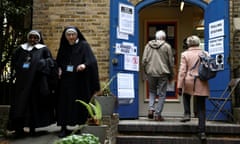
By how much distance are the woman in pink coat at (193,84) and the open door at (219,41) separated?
5.64ft

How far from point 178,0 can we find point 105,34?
2154 mm

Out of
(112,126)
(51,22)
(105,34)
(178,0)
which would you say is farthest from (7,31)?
(112,126)

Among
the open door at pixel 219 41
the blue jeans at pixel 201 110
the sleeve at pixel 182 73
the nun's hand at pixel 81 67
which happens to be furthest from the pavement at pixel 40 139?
the open door at pixel 219 41

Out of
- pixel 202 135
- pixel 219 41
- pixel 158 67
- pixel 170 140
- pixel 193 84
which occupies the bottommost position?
pixel 170 140

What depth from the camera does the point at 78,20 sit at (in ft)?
32.4

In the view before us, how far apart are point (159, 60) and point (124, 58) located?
97 centimetres

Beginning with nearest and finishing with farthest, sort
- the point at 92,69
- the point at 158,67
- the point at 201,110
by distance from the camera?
1. the point at 92,69
2. the point at 201,110
3. the point at 158,67

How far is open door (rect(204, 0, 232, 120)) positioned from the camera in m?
9.25

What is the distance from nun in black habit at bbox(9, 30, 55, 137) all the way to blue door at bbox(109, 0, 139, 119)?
97.3 inches

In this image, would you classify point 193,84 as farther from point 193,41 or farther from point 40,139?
point 40,139

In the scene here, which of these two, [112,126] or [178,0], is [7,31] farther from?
[112,126]

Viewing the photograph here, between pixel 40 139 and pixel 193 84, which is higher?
pixel 193 84

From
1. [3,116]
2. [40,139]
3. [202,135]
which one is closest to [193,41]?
[202,135]

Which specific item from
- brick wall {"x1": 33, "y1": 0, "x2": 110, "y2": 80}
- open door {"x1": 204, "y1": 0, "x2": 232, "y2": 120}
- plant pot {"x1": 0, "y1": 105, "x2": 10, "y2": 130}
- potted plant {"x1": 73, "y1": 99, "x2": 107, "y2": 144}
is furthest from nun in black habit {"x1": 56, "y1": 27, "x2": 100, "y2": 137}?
open door {"x1": 204, "y1": 0, "x2": 232, "y2": 120}
